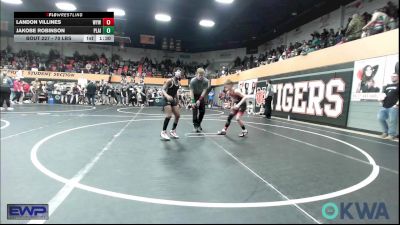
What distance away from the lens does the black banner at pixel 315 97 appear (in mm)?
10258

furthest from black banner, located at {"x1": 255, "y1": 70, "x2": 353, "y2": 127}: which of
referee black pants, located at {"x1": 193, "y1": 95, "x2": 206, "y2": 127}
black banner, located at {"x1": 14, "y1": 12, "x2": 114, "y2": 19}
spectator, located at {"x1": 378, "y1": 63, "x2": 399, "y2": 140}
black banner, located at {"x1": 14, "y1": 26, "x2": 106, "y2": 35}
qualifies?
black banner, located at {"x1": 14, "y1": 26, "x2": 106, "y2": 35}

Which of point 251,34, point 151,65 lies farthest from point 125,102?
point 251,34

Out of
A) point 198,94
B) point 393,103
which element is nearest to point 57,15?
point 198,94

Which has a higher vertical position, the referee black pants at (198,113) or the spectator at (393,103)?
the spectator at (393,103)

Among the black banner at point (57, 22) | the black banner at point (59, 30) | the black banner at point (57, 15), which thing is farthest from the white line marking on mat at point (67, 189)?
the black banner at point (57, 15)

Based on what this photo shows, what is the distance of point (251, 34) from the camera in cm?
2319

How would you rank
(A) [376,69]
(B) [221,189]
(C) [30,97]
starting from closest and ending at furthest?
(B) [221,189] < (A) [376,69] < (C) [30,97]

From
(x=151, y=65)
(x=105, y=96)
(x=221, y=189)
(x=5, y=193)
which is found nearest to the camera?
(x=5, y=193)

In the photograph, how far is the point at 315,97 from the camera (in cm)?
1205

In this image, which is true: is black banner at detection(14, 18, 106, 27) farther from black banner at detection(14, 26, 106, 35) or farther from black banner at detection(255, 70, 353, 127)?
black banner at detection(255, 70, 353, 127)

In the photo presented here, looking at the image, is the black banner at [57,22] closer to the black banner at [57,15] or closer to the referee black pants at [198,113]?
the black banner at [57,15]

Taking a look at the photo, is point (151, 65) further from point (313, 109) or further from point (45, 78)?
point (313, 109)

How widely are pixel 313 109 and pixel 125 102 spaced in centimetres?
1748

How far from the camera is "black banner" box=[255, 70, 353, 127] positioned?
404 inches
